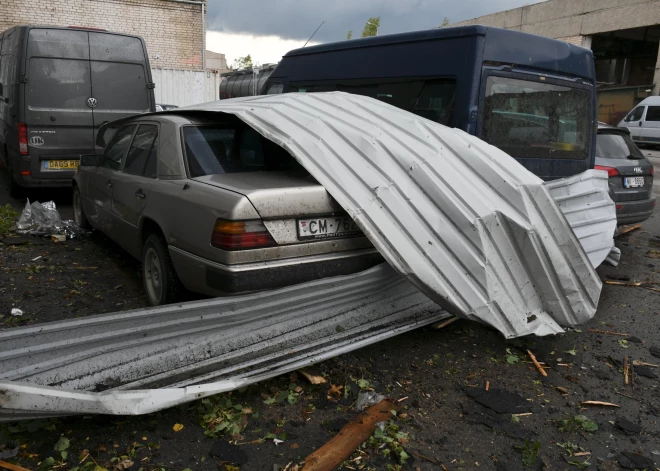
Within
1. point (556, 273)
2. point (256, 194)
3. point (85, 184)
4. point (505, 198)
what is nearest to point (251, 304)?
point (256, 194)

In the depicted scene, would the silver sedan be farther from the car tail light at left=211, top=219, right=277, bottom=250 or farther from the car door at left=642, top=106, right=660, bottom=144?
the car door at left=642, top=106, right=660, bottom=144

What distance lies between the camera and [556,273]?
12.3 ft

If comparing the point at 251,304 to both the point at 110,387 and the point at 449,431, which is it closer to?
the point at 110,387

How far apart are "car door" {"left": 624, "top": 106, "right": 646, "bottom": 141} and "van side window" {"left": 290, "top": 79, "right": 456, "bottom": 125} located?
21398 mm

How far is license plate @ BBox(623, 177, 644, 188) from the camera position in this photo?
7078 mm

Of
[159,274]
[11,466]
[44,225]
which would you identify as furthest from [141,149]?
[11,466]

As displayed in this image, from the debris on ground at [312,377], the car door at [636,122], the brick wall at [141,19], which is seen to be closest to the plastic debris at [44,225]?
the debris on ground at [312,377]

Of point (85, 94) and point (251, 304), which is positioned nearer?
point (251, 304)

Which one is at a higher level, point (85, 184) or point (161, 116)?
point (161, 116)

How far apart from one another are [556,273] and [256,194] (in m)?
2.06

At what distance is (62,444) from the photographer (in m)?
2.68

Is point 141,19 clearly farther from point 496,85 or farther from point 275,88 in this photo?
point 496,85

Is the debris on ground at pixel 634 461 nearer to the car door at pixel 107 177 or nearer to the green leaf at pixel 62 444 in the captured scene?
the green leaf at pixel 62 444

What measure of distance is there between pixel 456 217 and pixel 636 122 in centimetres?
2395
